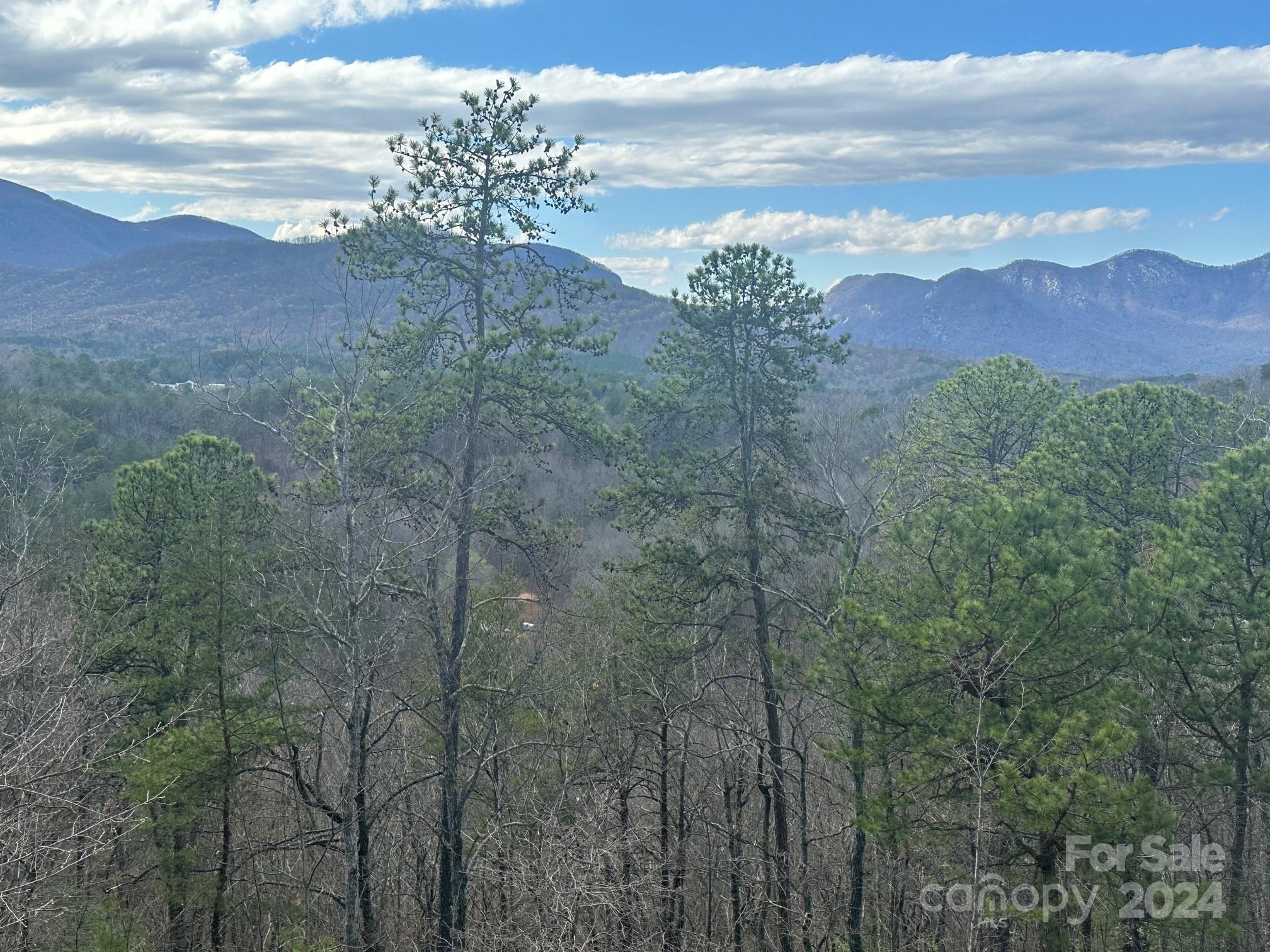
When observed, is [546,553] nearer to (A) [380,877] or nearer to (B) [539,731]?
(B) [539,731]

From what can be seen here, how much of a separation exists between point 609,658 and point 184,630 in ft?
20.7

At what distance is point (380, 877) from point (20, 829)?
1061 centimetres

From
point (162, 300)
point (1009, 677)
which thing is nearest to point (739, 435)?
point (1009, 677)

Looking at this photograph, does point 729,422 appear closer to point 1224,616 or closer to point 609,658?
point 609,658

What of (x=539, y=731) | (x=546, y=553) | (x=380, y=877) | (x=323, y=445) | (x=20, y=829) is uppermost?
(x=323, y=445)

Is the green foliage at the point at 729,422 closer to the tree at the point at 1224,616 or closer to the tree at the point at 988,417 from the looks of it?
the tree at the point at 1224,616

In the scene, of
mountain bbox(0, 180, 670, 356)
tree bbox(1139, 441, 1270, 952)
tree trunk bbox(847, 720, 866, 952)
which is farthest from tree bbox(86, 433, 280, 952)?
mountain bbox(0, 180, 670, 356)

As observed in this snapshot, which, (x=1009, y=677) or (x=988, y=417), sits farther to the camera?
(x=988, y=417)

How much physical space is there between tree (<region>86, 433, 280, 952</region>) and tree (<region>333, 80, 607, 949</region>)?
2623mm

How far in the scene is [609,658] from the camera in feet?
51.1

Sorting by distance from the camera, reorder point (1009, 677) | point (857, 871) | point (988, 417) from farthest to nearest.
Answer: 1. point (988, 417)
2. point (857, 871)
3. point (1009, 677)

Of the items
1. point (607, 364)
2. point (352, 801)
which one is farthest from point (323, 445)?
point (607, 364)

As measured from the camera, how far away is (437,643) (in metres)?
11.3

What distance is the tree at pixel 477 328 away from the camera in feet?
39.3
